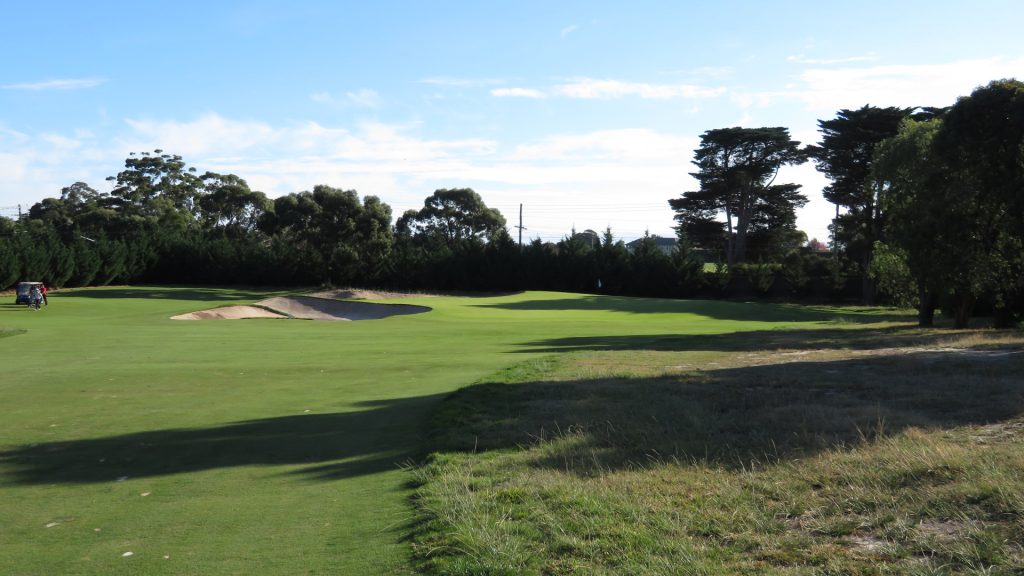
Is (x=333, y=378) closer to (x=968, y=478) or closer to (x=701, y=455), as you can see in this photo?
(x=701, y=455)

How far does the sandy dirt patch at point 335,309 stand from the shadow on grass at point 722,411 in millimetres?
32218

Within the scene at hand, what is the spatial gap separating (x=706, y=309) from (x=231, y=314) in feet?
89.4

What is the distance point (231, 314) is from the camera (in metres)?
44.6

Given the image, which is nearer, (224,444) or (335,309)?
(224,444)

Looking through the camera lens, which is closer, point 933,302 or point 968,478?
point 968,478

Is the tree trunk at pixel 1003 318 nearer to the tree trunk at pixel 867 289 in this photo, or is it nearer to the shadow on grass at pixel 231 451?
the tree trunk at pixel 867 289

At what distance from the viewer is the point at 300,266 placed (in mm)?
72438

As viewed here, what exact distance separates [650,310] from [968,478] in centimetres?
4588

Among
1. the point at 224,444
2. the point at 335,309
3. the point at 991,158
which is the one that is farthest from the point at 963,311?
the point at 224,444

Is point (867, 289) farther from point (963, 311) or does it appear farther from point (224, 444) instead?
point (224, 444)

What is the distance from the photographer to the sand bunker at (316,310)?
Answer: 148 ft

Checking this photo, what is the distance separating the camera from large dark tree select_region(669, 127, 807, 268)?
75125 millimetres

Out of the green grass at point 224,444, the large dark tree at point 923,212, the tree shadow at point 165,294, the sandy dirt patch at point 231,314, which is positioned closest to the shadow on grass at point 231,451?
the green grass at point 224,444

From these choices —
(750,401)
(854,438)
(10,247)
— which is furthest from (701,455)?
(10,247)
